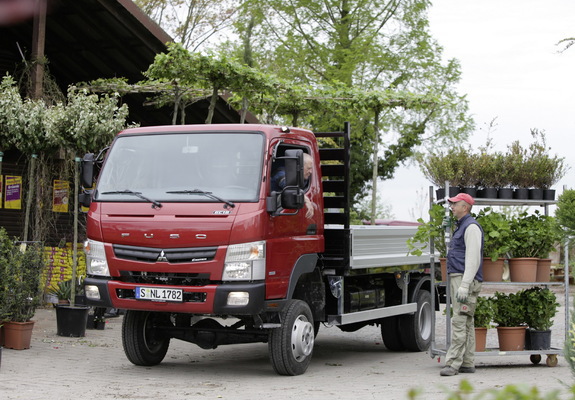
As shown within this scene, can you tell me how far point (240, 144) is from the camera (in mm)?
9180

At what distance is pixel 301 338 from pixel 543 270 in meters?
3.07

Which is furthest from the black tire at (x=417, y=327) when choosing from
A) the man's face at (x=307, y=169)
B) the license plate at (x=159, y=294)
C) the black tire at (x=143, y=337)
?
the license plate at (x=159, y=294)

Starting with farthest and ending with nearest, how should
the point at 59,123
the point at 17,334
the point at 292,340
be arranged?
the point at 59,123 → the point at 17,334 → the point at 292,340

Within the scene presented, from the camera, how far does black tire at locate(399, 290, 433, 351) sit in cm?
1220

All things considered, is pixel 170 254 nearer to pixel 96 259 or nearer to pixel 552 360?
pixel 96 259

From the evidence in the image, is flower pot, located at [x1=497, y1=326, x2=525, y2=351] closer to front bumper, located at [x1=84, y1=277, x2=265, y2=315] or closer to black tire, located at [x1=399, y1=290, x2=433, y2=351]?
black tire, located at [x1=399, y1=290, x2=433, y2=351]

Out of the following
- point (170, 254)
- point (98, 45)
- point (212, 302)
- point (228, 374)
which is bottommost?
point (228, 374)

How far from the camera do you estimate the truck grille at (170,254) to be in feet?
28.3

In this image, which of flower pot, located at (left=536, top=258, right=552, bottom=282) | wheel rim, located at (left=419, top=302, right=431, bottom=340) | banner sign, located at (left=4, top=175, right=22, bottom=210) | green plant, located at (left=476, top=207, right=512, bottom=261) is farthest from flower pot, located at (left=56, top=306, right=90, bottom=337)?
flower pot, located at (left=536, top=258, right=552, bottom=282)

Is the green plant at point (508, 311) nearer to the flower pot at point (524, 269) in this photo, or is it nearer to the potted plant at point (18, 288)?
the flower pot at point (524, 269)

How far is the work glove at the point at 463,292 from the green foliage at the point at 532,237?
107cm

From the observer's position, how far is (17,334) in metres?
10.9

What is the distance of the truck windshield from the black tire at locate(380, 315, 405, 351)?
13.8ft

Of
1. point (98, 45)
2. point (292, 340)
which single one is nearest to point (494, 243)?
point (292, 340)
